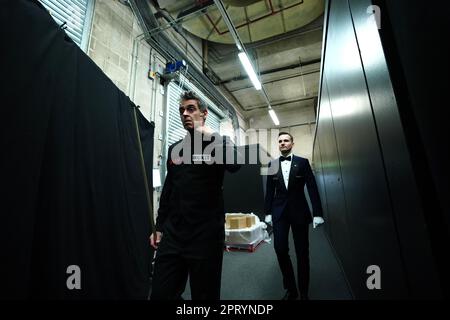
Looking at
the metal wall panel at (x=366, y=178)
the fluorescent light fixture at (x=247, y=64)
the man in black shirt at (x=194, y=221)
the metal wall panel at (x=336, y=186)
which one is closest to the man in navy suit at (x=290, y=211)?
the metal wall panel at (x=336, y=186)

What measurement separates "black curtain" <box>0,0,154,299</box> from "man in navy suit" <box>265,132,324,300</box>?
144 cm

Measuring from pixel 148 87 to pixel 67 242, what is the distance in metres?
2.87

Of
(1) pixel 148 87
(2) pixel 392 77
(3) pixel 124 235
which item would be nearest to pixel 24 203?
(3) pixel 124 235

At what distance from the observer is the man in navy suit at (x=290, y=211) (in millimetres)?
1906

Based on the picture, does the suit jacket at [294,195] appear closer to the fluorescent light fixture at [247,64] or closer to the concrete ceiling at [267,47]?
the fluorescent light fixture at [247,64]

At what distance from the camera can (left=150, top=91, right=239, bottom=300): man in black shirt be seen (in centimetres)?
108

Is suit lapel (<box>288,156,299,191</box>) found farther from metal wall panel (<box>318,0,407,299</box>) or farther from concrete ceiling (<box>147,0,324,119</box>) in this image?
concrete ceiling (<box>147,0,324,119</box>)

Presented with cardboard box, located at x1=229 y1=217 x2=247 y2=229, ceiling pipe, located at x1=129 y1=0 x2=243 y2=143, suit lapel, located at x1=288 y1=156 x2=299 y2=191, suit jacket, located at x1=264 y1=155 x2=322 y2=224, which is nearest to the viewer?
suit jacket, located at x1=264 y1=155 x2=322 y2=224

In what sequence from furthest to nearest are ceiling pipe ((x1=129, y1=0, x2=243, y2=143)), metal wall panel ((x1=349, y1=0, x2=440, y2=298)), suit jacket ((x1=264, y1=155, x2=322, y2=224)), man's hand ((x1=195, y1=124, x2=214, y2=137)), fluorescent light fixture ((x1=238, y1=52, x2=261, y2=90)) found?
fluorescent light fixture ((x1=238, y1=52, x2=261, y2=90)) → ceiling pipe ((x1=129, y1=0, x2=243, y2=143)) → suit jacket ((x1=264, y1=155, x2=322, y2=224)) → man's hand ((x1=195, y1=124, x2=214, y2=137)) → metal wall panel ((x1=349, y1=0, x2=440, y2=298))

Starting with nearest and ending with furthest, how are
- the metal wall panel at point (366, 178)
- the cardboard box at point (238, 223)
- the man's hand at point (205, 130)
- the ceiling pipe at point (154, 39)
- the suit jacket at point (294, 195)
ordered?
the metal wall panel at point (366, 178) < the man's hand at point (205, 130) < the suit jacket at point (294, 195) < the ceiling pipe at point (154, 39) < the cardboard box at point (238, 223)

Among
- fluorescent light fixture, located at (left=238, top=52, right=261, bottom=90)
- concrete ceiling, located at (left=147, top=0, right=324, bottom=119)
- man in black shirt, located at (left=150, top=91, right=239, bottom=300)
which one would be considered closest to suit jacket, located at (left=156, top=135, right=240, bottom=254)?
man in black shirt, located at (left=150, top=91, right=239, bottom=300)

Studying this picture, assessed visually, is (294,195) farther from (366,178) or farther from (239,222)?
(239,222)

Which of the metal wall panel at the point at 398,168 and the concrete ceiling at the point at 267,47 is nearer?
the metal wall panel at the point at 398,168

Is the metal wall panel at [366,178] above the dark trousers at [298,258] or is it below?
above
